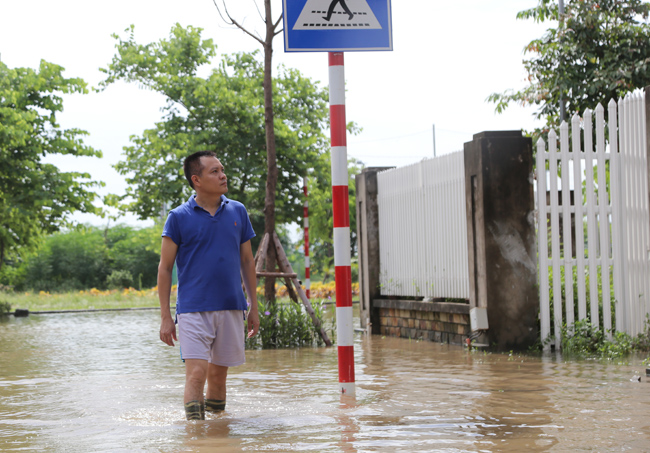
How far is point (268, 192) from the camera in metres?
11.6

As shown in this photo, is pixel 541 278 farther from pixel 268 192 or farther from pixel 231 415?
pixel 231 415

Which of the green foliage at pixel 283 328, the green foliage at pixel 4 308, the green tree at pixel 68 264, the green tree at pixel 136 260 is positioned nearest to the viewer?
the green foliage at pixel 283 328

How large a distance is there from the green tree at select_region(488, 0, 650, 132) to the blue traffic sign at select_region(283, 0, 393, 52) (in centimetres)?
1313

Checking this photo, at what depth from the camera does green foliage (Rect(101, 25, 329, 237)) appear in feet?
76.7

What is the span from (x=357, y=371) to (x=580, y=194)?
3267 millimetres

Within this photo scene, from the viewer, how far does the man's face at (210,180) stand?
17.8 feet

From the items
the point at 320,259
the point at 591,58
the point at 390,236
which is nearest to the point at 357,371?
the point at 390,236

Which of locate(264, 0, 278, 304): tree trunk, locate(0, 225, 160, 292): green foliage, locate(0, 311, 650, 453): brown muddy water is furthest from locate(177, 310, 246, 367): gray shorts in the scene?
locate(0, 225, 160, 292): green foliage

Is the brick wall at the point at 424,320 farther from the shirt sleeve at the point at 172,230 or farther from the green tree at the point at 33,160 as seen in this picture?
the green tree at the point at 33,160

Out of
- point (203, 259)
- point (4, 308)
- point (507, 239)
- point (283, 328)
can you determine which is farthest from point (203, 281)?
point (4, 308)

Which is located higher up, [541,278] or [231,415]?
[541,278]

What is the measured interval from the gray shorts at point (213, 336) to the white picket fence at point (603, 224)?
482 cm

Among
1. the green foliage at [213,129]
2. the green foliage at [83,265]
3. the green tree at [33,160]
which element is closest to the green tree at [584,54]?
the green foliage at [213,129]

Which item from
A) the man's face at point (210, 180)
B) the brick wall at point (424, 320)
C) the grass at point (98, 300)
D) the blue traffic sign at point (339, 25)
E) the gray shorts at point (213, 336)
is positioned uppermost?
the blue traffic sign at point (339, 25)
